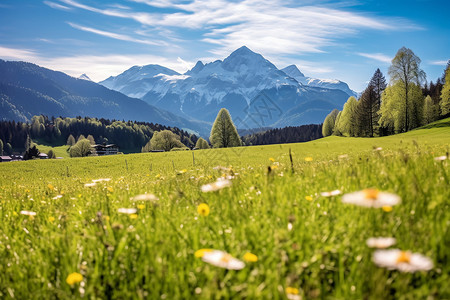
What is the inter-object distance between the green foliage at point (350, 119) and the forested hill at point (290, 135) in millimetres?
75555

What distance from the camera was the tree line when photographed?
6500 centimetres

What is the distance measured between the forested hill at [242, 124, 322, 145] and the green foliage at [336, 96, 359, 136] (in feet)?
248

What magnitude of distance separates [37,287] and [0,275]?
480 millimetres

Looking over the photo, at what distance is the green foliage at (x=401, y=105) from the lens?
6812 cm

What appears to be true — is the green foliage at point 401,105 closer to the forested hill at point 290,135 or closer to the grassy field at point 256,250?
the grassy field at point 256,250

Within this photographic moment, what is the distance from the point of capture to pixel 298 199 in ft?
10.3

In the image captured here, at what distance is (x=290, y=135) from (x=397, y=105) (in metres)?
110

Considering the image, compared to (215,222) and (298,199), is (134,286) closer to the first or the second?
(215,222)

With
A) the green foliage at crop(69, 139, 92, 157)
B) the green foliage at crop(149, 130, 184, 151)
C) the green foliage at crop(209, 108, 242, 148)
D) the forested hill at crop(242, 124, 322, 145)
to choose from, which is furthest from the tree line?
the green foliage at crop(69, 139, 92, 157)

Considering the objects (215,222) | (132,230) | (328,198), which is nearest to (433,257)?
(328,198)

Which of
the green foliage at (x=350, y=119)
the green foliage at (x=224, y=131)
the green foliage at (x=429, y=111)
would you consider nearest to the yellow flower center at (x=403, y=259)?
the green foliage at (x=224, y=131)

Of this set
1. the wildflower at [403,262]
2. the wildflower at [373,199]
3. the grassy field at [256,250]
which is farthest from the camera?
the grassy field at [256,250]

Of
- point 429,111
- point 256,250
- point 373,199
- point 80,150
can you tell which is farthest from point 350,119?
point 80,150

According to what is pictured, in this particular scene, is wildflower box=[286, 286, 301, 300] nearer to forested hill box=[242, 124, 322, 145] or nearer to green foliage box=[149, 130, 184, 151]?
green foliage box=[149, 130, 184, 151]
